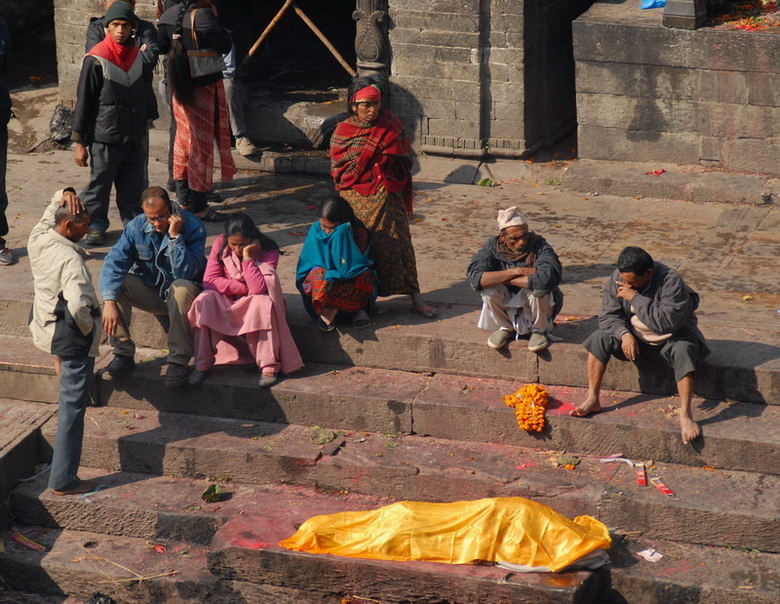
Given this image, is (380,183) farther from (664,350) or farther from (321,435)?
(664,350)

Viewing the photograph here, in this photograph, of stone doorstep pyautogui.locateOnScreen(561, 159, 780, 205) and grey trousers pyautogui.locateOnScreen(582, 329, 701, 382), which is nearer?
grey trousers pyautogui.locateOnScreen(582, 329, 701, 382)

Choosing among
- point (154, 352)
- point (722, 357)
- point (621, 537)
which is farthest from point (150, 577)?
point (722, 357)

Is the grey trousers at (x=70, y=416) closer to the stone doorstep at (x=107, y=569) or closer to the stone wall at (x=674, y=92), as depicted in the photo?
the stone doorstep at (x=107, y=569)

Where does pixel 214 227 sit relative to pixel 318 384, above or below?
above

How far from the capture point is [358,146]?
8250 millimetres

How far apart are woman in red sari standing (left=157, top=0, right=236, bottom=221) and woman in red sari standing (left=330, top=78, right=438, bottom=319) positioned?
6.22ft

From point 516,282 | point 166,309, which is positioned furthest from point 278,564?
point 516,282

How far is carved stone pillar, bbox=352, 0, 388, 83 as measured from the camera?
11211mm

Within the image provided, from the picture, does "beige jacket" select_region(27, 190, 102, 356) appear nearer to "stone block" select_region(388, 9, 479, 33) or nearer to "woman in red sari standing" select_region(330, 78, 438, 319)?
"woman in red sari standing" select_region(330, 78, 438, 319)

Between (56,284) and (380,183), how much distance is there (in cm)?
218

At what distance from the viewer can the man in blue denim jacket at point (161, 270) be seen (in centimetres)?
787

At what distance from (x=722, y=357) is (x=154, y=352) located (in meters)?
3.71

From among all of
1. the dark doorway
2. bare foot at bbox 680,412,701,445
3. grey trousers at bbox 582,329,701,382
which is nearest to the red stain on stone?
grey trousers at bbox 582,329,701,382

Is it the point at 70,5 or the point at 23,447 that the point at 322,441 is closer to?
the point at 23,447
